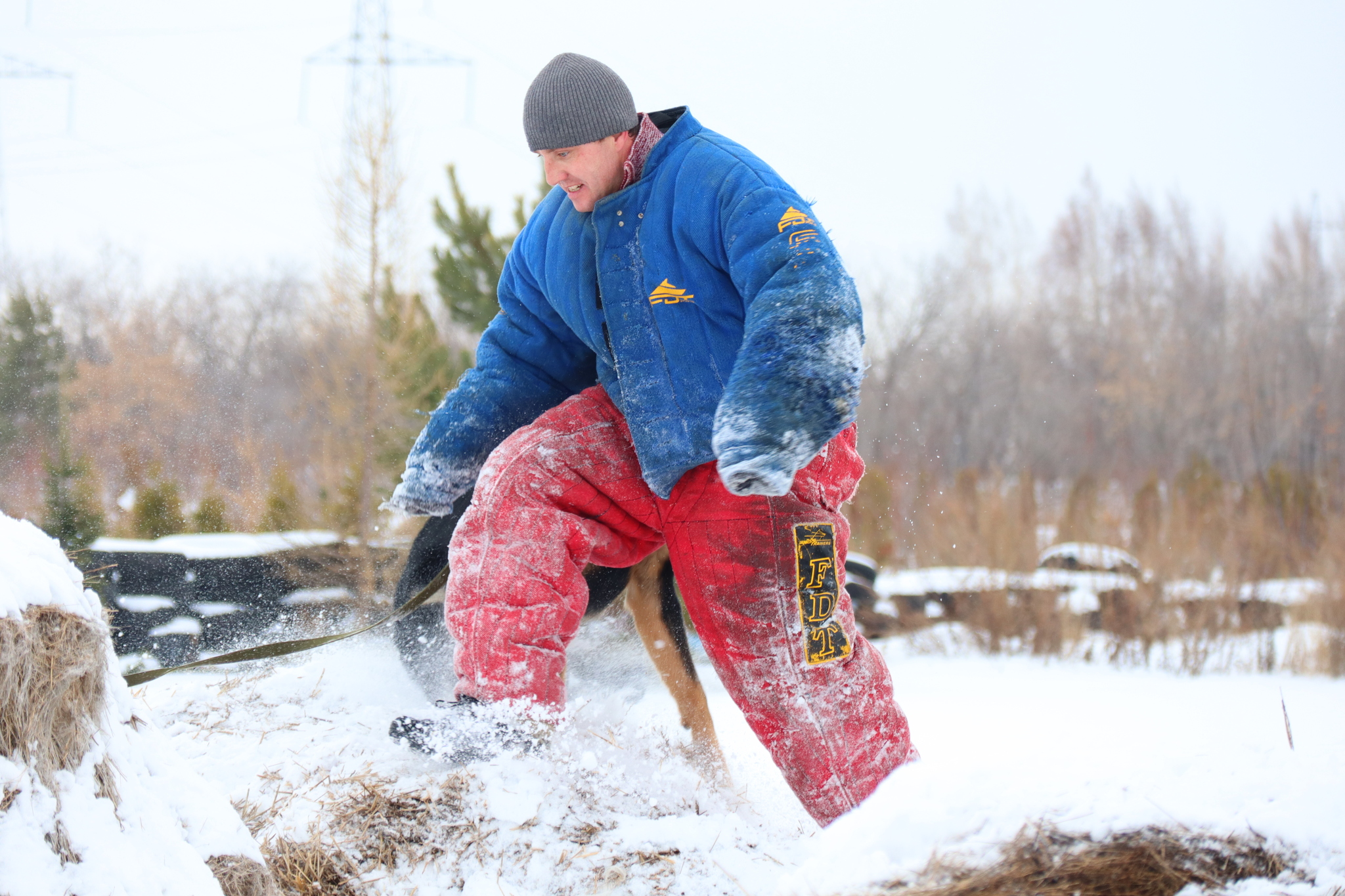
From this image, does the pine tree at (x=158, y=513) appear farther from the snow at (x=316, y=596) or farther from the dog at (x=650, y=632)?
the dog at (x=650, y=632)

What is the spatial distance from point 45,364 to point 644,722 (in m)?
6.63

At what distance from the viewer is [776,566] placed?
6.19 ft

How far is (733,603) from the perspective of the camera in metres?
1.90

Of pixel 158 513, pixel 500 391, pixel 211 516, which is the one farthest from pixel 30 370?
pixel 500 391

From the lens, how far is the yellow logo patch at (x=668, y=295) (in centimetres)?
190

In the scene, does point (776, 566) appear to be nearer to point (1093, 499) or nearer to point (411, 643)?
point (411, 643)

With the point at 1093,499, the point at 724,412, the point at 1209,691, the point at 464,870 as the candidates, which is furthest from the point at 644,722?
the point at 1093,499

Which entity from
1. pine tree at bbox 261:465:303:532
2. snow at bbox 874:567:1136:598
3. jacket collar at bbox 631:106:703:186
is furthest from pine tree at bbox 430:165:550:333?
jacket collar at bbox 631:106:703:186

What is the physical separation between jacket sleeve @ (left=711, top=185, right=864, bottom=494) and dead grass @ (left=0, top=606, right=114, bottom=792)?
0.92 meters

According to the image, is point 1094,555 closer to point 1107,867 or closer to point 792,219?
point 792,219

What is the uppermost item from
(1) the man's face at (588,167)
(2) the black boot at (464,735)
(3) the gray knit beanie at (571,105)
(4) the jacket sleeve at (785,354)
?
(3) the gray knit beanie at (571,105)

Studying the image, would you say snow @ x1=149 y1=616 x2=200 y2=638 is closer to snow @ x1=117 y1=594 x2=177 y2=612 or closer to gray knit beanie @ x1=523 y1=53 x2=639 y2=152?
snow @ x1=117 y1=594 x2=177 y2=612

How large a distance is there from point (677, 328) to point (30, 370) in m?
6.97

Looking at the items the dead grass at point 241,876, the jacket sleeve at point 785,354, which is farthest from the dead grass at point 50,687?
the jacket sleeve at point 785,354
